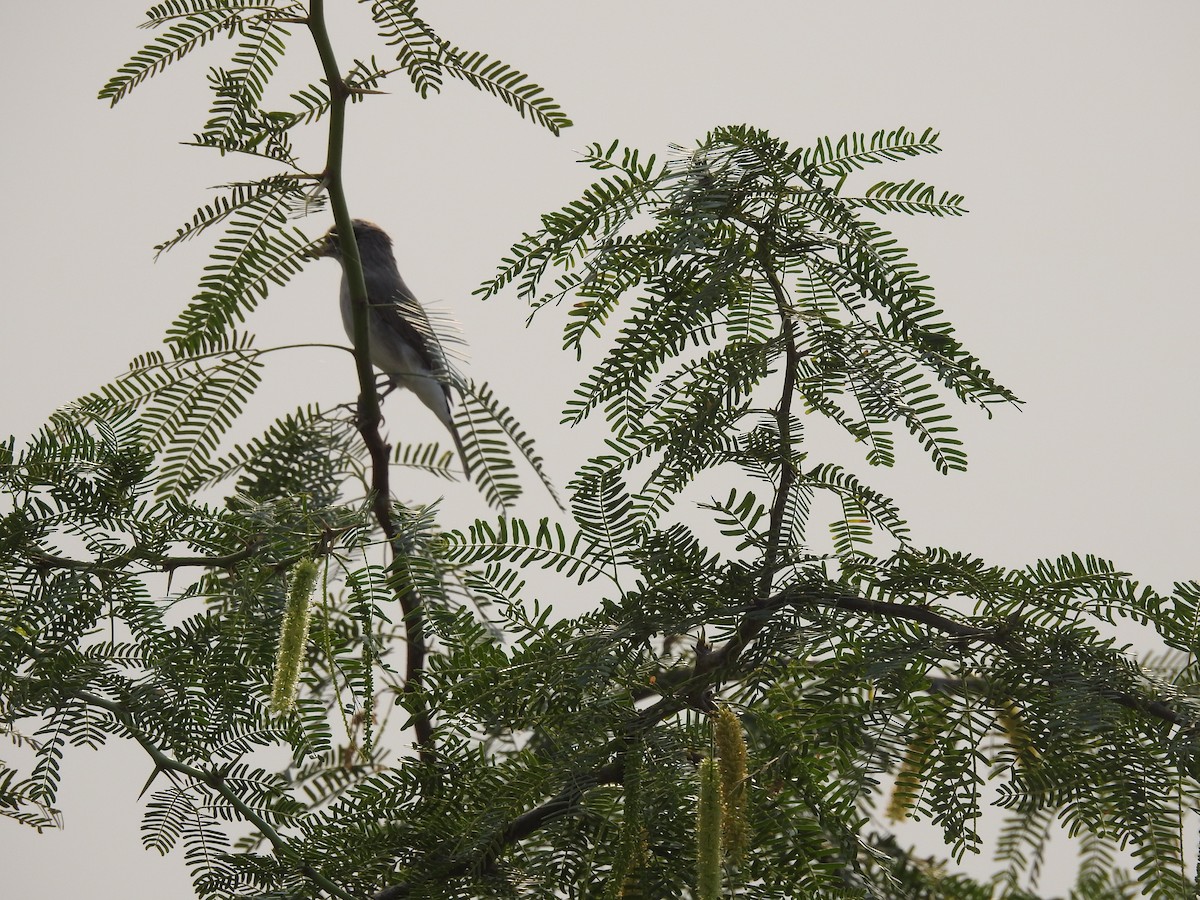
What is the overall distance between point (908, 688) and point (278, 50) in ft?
2.27

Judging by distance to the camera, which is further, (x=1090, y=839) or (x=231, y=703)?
(x=1090, y=839)

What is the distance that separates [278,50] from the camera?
971 millimetres

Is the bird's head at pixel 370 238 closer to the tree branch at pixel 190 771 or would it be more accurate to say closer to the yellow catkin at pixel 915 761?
the tree branch at pixel 190 771

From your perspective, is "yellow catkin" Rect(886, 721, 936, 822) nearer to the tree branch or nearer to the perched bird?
the tree branch

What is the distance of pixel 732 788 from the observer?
0.61 metres

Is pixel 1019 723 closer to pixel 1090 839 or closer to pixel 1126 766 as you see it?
pixel 1126 766

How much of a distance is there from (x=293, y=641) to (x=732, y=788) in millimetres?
239

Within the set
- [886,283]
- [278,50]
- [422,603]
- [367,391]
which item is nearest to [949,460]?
[886,283]

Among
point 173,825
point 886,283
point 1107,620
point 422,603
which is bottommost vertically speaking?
point 173,825

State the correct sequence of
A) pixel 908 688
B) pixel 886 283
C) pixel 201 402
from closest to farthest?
1. pixel 908 688
2. pixel 886 283
3. pixel 201 402

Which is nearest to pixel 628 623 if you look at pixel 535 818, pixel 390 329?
pixel 535 818

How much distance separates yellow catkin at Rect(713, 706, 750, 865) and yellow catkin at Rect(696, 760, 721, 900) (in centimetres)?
4

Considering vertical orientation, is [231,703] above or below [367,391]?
below

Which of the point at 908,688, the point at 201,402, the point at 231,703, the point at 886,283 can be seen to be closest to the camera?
the point at 908,688
